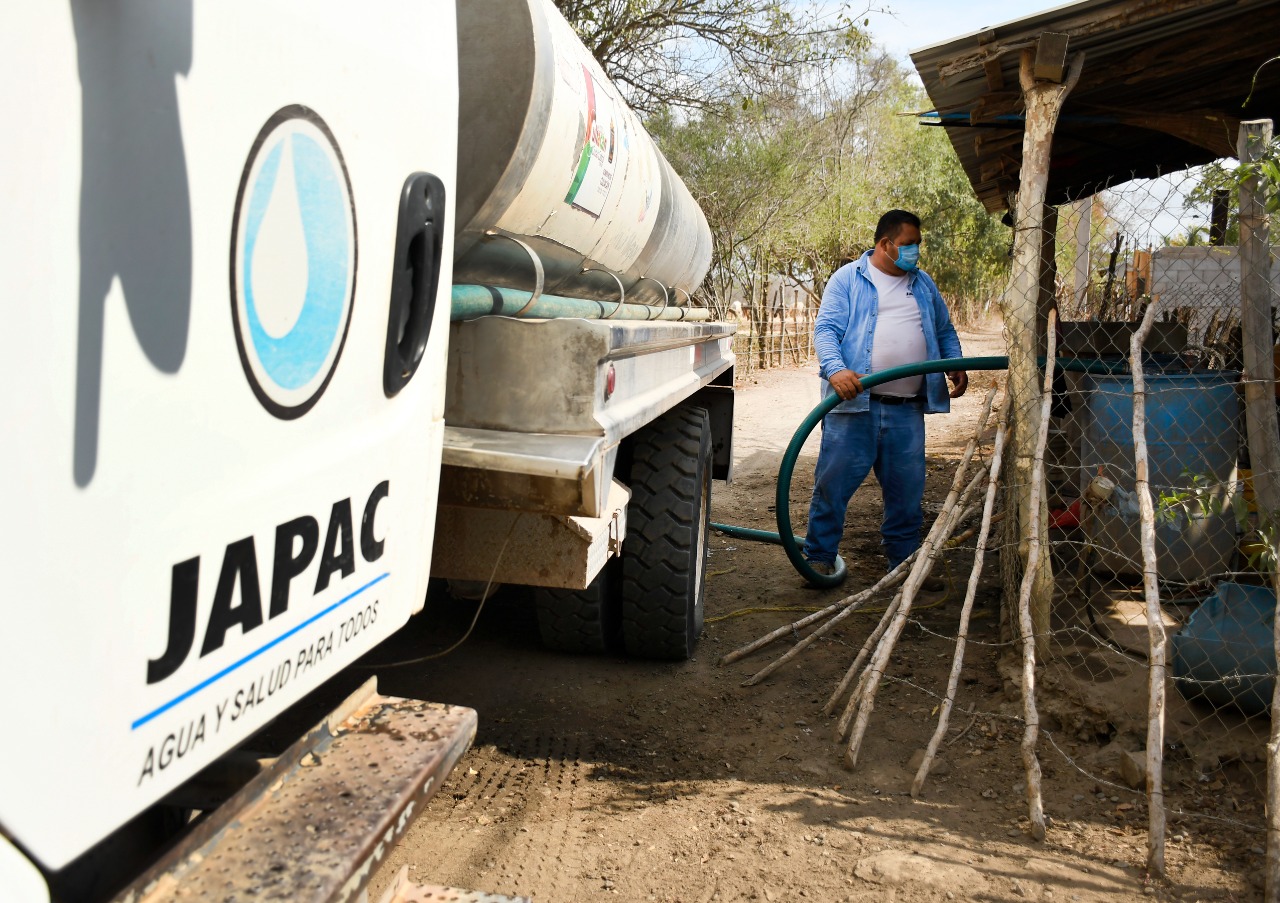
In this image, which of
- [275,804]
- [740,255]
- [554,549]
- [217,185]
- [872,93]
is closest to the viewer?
[217,185]

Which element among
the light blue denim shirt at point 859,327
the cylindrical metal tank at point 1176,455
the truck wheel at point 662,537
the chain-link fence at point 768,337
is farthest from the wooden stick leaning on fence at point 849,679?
the chain-link fence at point 768,337

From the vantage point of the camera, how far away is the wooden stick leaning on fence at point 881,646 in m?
3.42

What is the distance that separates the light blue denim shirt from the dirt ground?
1214mm

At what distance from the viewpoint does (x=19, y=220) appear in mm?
867

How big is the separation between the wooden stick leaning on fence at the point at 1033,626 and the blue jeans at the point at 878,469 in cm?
148

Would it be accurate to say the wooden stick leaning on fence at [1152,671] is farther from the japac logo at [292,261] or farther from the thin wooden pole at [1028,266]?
the japac logo at [292,261]

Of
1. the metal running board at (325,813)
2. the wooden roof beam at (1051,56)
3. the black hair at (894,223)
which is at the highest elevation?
the wooden roof beam at (1051,56)

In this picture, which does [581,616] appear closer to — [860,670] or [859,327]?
[860,670]

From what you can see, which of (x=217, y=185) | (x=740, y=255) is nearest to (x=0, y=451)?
(x=217, y=185)

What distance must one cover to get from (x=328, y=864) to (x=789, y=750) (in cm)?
249

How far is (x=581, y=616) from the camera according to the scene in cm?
392

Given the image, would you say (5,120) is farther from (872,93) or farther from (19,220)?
(872,93)

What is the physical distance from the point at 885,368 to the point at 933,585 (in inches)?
47.7

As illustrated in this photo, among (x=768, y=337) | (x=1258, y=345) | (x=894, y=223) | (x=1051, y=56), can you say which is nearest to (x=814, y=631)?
(x=1258, y=345)
